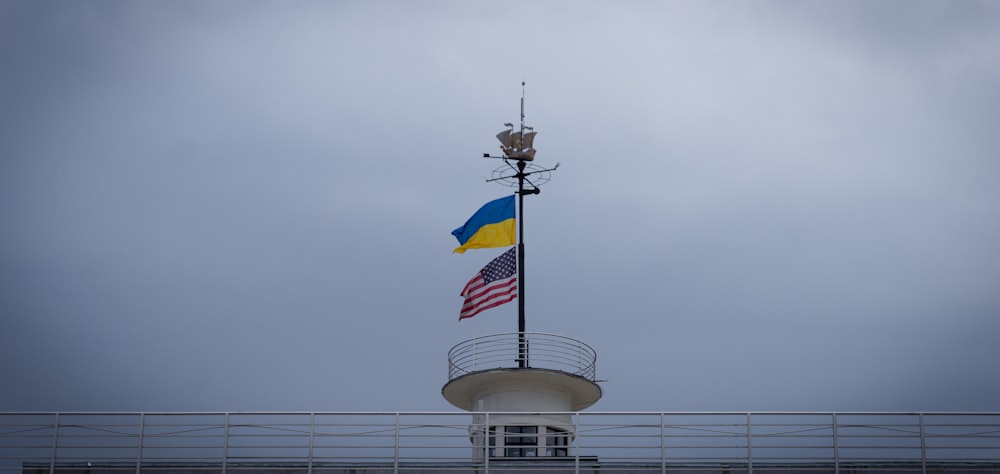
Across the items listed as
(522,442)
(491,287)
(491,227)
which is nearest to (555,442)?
(522,442)

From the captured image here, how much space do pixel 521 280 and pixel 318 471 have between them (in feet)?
26.0

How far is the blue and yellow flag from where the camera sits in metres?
31.6

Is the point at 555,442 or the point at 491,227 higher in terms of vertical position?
the point at 491,227

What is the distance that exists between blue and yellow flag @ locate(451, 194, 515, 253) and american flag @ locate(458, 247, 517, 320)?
97 centimetres

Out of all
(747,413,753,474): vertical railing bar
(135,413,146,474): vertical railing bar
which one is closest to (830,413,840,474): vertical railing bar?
(747,413,753,474): vertical railing bar

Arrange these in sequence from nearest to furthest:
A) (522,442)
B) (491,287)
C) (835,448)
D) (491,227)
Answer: (835,448), (522,442), (491,287), (491,227)

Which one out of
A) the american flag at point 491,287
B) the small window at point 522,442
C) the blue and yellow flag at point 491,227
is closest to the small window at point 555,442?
the small window at point 522,442

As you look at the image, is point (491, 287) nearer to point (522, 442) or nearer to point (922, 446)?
point (522, 442)

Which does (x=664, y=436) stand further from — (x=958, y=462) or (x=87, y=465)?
(x=87, y=465)

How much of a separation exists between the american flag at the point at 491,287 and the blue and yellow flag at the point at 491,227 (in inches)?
38.3

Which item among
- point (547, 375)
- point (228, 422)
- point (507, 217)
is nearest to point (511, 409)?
point (547, 375)

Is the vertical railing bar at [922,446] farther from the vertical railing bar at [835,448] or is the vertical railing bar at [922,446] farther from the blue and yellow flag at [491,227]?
the blue and yellow flag at [491,227]

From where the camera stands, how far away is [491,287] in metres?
30.5

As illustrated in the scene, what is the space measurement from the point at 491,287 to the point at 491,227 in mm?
1883
